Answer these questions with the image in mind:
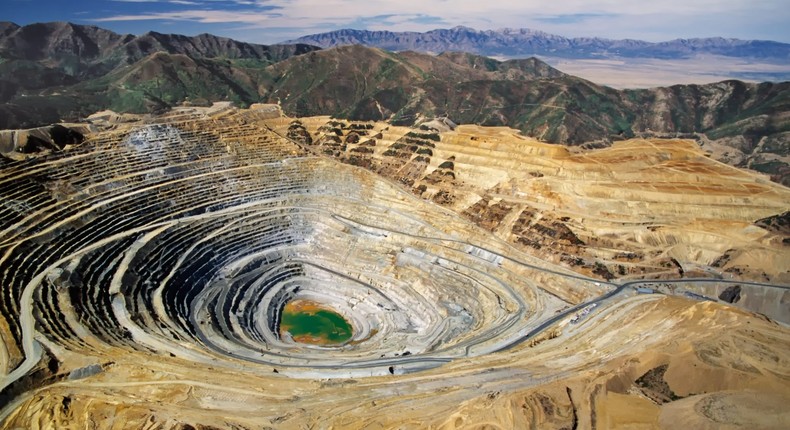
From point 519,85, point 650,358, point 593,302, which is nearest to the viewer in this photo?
point 650,358

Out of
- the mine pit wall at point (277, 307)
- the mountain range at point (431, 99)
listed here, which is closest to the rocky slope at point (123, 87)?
the mountain range at point (431, 99)

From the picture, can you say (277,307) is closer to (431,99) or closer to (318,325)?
(318,325)

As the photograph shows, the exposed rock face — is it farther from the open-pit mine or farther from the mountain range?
the mountain range

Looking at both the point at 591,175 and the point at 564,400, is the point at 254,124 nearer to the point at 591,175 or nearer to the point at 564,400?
the point at 591,175

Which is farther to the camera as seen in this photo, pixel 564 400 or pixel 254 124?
pixel 254 124

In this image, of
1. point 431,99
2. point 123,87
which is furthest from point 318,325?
point 123,87

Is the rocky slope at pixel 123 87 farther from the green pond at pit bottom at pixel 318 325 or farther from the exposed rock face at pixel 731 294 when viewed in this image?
the exposed rock face at pixel 731 294

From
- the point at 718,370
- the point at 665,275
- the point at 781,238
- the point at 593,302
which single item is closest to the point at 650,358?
the point at 718,370
